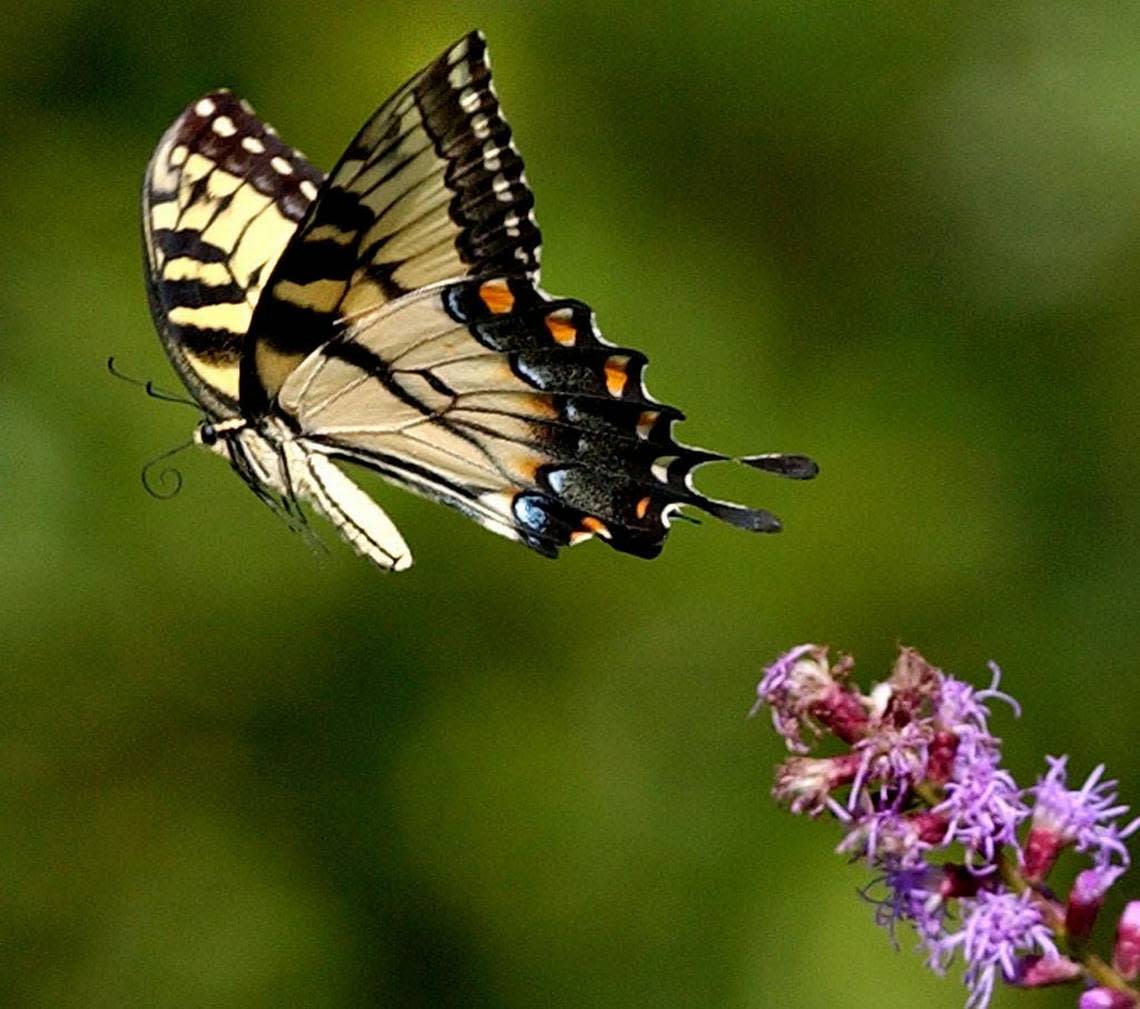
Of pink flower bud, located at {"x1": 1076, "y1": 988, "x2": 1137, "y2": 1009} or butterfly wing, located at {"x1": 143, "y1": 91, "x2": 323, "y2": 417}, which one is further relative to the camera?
butterfly wing, located at {"x1": 143, "y1": 91, "x2": 323, "y2": 417}

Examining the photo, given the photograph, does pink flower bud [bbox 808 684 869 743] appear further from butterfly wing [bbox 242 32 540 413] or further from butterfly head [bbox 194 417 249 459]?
butterfly head [bbox 194 417 249 459]

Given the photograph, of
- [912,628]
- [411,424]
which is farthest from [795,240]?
[411,424]

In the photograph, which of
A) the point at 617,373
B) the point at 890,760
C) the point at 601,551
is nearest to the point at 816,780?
the point at 890,760

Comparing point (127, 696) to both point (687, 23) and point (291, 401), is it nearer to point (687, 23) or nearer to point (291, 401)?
point (291, 401)

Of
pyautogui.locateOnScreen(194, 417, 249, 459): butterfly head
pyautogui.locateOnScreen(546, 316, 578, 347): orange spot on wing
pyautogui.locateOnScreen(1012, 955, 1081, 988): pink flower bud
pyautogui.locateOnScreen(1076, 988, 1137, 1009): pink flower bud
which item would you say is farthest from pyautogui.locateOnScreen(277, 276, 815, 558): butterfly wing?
pyautogui.locateOnScreen(1076, 988, 1137, 1009): pink flower bud

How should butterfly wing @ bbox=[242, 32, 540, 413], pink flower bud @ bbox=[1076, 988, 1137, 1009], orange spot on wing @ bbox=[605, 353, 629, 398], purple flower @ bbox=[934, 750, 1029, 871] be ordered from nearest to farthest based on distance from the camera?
pink flower bud @ bbox=[1076, 988, 1137, 1009] < purple flower @ bbox=[934, 750, 1029, 871] < butterfly wing @ bbox=[242, 32, 540, 413] < orange spot on wing @ bbox=[605, 353, 629, 398]

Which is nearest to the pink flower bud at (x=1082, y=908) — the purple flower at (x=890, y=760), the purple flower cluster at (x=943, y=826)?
the purple flower cluster at (x=943, y=826)
